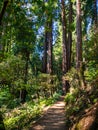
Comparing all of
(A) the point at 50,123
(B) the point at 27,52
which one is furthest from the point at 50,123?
(B) the point at 27,52

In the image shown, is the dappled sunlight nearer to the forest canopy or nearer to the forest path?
the forest path

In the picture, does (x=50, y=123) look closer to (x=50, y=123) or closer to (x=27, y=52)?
(x=50, y=123)

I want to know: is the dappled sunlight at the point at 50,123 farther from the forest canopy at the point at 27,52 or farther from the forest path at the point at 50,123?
the forest canopy at the point at 27,52

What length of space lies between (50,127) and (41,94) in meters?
17.1

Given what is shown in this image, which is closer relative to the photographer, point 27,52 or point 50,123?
point 50,123

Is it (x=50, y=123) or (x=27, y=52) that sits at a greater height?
(x=27, y=52)

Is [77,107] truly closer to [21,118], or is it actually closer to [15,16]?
[21,118]

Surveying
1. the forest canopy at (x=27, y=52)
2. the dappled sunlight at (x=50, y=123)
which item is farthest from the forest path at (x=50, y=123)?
the forest canopy at (x=27, y=52)

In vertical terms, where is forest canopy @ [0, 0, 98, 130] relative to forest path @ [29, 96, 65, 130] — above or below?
above

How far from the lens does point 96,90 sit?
1120cm

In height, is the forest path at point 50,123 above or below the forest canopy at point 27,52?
below

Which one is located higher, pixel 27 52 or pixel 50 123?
pixel 27 52

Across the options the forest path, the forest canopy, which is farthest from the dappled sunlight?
the forest canopy

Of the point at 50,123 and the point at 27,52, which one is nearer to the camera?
the point at 50,123
